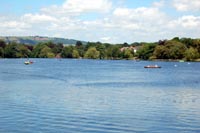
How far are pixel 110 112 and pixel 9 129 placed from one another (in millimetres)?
9159

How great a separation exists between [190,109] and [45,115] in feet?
38.5

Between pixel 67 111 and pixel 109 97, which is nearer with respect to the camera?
pixel 67 111

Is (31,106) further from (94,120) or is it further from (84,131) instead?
(84,131)

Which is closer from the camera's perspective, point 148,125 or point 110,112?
point 148,125

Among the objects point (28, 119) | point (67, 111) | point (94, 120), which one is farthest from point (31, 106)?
point (94, 120)

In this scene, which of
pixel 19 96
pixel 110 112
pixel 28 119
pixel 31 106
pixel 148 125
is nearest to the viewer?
pixel 148 125

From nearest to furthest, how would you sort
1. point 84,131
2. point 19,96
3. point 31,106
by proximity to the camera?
point 84,131, point 31,106, point 19,96

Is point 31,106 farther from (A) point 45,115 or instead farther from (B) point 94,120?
(B) point 94,120

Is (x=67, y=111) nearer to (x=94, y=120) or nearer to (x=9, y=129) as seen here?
(x=94, y=120)

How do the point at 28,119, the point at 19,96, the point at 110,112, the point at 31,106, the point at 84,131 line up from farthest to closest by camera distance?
the point at 19,96 → the point at 31,106 → the point at 110,112 → the point at 28,119 → the point at 84,131

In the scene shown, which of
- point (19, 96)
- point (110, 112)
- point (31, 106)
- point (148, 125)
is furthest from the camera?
A: point (19, 96)

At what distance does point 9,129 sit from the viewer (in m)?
25.5

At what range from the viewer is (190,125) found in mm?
27172

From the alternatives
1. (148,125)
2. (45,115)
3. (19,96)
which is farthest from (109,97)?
(148,125)
